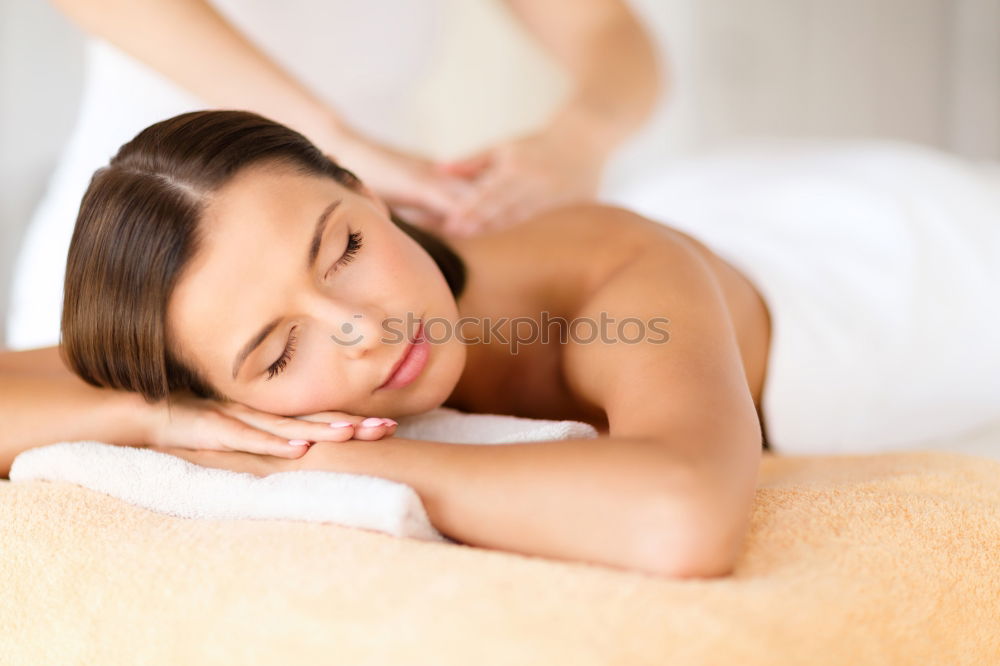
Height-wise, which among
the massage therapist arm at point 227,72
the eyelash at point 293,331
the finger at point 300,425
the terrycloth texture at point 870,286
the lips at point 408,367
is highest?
the massage therapist arm at point 227,72

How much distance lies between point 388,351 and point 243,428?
6.7 inches

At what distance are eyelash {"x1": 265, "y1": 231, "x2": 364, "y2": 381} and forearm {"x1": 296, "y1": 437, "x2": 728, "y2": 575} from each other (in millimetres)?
179

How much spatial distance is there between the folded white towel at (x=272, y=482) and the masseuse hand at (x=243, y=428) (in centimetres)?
5

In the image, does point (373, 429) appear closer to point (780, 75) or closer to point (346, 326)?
point (346, 326)

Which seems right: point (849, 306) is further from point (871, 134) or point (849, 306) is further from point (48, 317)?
point (871, 134)

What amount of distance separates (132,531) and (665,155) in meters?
2.57

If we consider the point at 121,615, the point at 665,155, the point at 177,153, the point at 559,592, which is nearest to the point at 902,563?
the point at 559,592

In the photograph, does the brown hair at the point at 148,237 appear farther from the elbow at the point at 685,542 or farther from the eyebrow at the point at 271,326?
the elbow at the point at 685,542

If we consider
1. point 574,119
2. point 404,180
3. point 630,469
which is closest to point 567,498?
point 630,469

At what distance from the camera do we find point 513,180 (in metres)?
1.66

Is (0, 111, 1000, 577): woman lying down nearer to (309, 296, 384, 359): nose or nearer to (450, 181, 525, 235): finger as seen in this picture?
(309, 296, 384, 359): nose

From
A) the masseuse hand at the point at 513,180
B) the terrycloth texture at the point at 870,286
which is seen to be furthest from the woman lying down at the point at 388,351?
→ the masseuse hand at the point at 513,180

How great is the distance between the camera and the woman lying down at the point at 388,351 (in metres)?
0.77

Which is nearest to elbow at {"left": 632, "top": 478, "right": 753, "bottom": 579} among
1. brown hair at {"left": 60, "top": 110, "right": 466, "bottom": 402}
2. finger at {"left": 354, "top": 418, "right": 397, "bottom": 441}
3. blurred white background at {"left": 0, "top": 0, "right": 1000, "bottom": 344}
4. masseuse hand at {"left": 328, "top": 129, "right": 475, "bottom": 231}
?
finger at {"left": 354, "top": 418, "right": 397, "bottom": 441}
